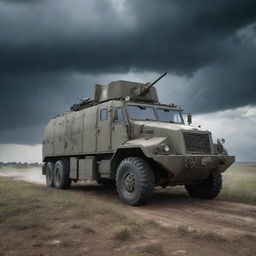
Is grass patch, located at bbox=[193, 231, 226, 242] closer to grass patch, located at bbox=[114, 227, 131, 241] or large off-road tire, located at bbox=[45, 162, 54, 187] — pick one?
grass patch, located at bbox=[114, 227, 131, 241]

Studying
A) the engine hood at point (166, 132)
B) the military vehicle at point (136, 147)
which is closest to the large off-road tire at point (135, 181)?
the military vehicle at point (136, 147)

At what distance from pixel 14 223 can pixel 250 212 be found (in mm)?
5822

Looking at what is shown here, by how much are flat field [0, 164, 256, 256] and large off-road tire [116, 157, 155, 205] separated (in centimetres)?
33

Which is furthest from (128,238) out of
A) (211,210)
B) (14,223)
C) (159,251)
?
(211,210)

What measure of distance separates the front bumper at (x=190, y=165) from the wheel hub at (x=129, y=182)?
1077 millimetres

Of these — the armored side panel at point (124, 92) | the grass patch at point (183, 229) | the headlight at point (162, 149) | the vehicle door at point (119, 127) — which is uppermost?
the armored side panel at point (124, 92)

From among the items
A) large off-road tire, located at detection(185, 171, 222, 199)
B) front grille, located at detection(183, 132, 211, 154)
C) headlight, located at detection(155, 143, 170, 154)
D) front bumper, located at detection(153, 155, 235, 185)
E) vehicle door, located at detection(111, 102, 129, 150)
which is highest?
vehicle door, located at detection(111, 102, 129, 150)

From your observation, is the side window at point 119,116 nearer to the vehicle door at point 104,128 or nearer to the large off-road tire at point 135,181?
the vehicle door at point 104,128

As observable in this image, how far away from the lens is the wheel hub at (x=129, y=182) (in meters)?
9.91

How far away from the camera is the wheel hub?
390 inches

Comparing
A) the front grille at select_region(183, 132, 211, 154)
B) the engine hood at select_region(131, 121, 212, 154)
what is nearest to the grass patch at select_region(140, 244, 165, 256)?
the engine hood at select_region(131, 121, 212, 154)

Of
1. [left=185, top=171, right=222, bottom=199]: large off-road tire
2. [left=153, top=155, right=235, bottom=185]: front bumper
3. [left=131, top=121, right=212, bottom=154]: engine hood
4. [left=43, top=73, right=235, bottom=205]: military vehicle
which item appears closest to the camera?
[left=153, top=155, right=235, bottom=185]: front bumper

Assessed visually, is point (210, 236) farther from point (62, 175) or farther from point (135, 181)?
point (62, 175)

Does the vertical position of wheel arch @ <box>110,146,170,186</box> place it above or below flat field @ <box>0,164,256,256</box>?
above
